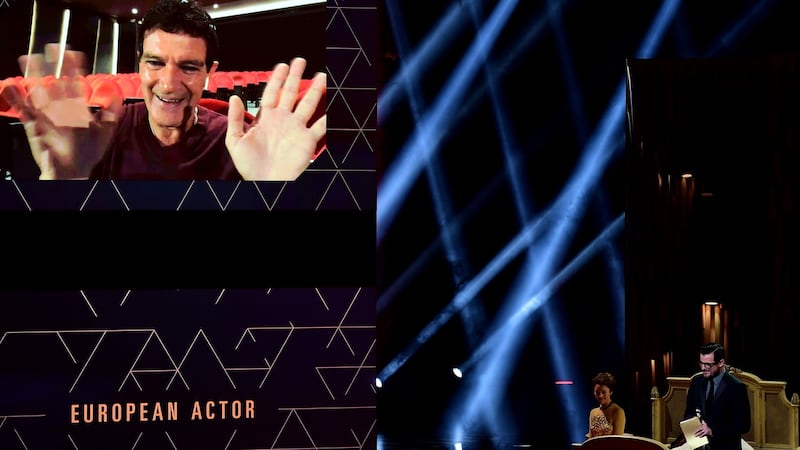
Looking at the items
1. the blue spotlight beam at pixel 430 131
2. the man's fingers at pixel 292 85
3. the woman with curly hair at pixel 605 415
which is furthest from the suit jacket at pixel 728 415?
the man's fingers at pixel 292 85

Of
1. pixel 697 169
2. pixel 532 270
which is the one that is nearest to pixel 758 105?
pixel 697 169

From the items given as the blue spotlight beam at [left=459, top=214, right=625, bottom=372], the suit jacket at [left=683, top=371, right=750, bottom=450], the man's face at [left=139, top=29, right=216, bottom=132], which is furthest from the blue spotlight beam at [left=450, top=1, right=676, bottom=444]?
the man's face at [left=139, top=29, right=216, bottom=132]

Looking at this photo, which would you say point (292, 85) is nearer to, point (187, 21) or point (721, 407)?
point (187, 21)

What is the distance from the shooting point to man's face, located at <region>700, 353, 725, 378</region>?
4883 mm

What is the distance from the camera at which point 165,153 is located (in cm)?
600

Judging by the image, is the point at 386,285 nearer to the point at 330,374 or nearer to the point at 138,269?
the point at 330,374

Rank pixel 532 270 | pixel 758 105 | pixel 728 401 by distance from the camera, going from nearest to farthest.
Answer: pixel 728 401
pixel 758 105
pixel 532 270

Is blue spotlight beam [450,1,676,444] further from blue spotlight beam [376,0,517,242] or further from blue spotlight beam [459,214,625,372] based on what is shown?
blue spotlight beam [376,0,517,242]

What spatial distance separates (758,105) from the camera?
666 cm

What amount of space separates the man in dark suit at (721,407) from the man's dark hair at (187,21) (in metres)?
3.49

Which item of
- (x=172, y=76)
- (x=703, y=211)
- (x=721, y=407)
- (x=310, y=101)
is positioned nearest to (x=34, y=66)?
(x=172, y=76)

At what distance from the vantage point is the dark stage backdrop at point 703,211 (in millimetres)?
6633

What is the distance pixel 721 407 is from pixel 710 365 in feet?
0.73

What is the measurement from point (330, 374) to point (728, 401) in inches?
97.8
